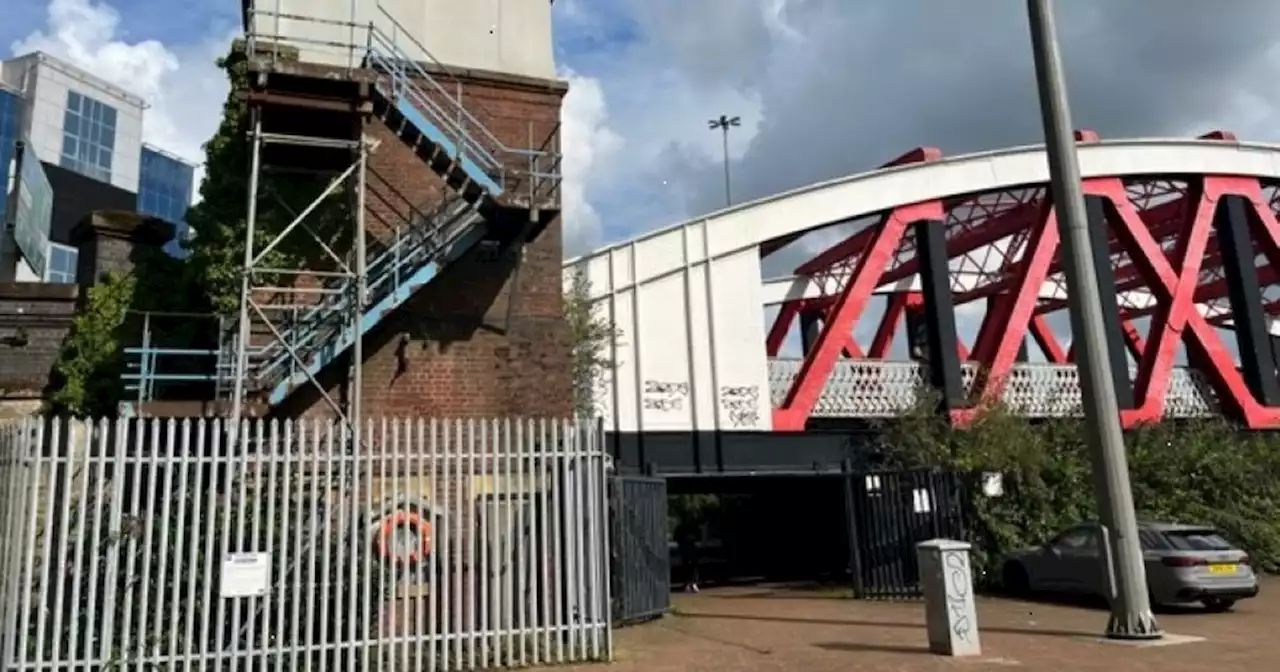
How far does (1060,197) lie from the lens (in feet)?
36.9

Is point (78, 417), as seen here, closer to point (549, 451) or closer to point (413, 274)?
point (413, 274)

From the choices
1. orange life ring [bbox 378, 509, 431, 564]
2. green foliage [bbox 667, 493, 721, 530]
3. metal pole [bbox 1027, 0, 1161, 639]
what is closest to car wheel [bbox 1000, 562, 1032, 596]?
metal pole [bbox 1027, 0, 1161, 639]

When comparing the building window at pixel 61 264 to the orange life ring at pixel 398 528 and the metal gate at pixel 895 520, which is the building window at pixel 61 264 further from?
the orange life ring at pixel 398 528

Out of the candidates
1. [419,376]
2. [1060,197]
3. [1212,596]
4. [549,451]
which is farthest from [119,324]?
[1212,596]

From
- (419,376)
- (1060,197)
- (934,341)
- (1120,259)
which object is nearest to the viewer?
(1060,197)

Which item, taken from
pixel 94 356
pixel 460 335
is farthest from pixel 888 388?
pixel 94 356

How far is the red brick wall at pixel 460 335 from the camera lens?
1380 cm

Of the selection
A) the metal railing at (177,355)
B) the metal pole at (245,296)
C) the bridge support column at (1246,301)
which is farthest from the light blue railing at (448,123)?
the bridge support column at (1246,301)

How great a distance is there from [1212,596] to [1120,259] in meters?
23.6

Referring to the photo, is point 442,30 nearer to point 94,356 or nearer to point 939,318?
point 94,356

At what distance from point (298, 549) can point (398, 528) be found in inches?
34.9

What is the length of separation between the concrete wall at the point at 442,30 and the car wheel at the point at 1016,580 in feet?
37.4

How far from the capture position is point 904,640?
→ 36.1 feet

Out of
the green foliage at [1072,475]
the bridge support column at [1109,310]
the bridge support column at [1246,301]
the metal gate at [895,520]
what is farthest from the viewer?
the bridge support column at [1246,301]
